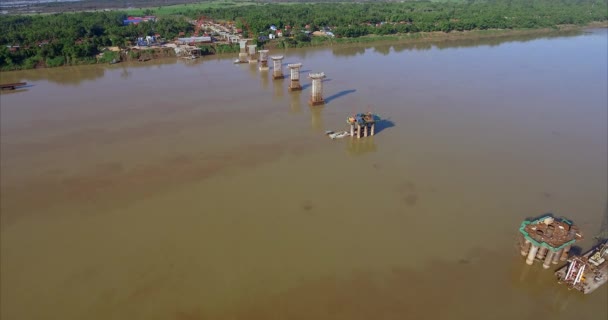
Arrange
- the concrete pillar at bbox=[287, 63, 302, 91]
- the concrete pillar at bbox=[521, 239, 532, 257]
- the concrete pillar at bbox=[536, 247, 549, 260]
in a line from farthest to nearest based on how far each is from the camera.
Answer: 1. the concrete pillar at bbox=[287, 63, 302, 91]
2. the concrete pillar at bbox=[521, 239, 532, 257]
3. the concrete pillar at bbox=[536, 247, 549, 260]

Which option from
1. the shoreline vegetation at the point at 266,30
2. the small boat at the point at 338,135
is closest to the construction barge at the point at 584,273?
the small boat at the point at 338,135

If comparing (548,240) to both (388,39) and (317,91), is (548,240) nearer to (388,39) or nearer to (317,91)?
(317,91)

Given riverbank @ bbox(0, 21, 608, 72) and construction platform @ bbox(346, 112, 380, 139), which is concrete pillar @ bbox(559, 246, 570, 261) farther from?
riverbank @ bbox(0, 21, 608, 72)

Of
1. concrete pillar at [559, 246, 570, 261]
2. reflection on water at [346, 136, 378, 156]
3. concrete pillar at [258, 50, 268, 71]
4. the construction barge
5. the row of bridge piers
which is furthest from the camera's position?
concrete pillar at [258, 50, 268, 71]

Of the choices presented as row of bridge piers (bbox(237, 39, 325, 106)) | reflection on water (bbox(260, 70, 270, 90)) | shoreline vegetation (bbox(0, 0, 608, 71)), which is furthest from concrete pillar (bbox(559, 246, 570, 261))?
shoreline vegetation (bbox(0, 0, 608, 71))

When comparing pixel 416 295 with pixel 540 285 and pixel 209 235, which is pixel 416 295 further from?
pixel 209 235

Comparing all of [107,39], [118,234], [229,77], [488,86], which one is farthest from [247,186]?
[107,39]

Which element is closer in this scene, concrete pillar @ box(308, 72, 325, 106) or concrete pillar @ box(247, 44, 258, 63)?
concrete pillar @ box(308, 72, 325, 106)
